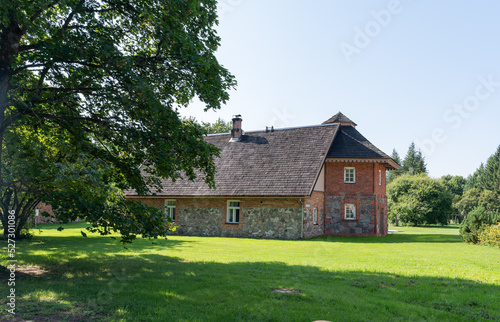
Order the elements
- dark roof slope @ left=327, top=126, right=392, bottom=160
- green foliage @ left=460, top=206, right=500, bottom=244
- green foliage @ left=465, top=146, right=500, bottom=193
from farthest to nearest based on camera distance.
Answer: green foliage @ left=465, top=146, right=500, bottom=193, dark roof slope @ left=327, top=126, right=392, bottom=160, green foliage @ left=460, top=206, right=500, bottom=244

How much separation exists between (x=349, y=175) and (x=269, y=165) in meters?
6.15

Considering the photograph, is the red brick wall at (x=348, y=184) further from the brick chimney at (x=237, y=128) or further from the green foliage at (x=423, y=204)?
the green foliage at (x=423, y=204)

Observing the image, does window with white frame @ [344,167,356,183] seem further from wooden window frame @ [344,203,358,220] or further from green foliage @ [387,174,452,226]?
green foliage @ [387,174,452,226]

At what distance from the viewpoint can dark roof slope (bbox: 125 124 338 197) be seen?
23.3m

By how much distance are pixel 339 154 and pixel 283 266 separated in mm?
16744

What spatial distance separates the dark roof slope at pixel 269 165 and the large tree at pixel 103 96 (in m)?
12.2

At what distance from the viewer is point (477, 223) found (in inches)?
852

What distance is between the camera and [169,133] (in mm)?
9914

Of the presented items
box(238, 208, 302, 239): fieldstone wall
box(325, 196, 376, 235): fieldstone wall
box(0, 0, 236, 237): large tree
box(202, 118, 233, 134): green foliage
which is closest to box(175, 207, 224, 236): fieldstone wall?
box(238, 208, 302, 239): fieldstone wall

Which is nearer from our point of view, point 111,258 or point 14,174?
point 14,174

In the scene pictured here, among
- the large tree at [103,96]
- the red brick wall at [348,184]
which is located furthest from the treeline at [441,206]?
the large tree at [103,96]

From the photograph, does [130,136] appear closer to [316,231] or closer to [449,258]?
[449,258]

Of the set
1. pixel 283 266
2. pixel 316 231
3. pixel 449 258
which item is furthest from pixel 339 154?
pixel 283 266

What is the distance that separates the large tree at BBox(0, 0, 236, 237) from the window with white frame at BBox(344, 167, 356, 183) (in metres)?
17.3
